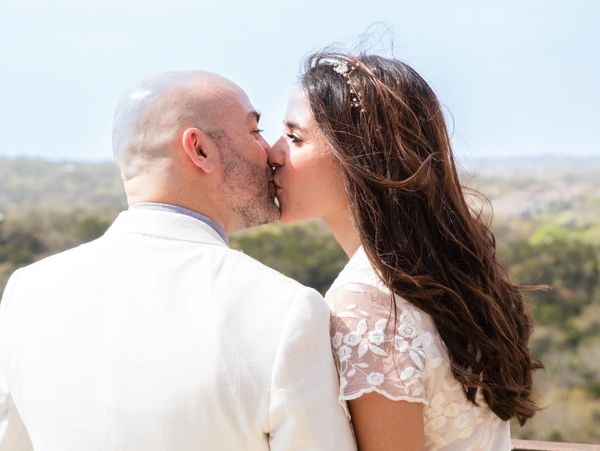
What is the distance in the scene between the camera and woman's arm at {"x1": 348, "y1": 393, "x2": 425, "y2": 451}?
1.88m

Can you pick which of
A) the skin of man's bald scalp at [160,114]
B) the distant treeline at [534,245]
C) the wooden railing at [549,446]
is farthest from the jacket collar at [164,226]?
the distant treeline at [534,245]

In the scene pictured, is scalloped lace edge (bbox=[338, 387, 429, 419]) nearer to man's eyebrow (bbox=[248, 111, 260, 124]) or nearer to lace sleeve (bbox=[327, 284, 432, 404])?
lace sleeve (bbox=[327, 284, 432, 404])

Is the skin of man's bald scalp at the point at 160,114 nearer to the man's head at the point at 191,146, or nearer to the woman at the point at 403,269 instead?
the man's head at the point at 191,146

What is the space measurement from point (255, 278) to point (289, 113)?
24.4 inches

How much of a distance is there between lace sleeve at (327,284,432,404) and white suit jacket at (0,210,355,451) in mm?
52

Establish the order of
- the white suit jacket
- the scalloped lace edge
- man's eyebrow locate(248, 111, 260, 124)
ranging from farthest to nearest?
man's eyebrow locate(248, 111, 260, 124) < the scalloped lace edge < the white suit jacket

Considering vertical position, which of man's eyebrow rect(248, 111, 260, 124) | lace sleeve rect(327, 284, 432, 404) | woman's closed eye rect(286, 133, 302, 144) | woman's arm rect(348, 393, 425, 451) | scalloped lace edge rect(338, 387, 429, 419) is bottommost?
woman's arm rect(348, 393, 425, 451)

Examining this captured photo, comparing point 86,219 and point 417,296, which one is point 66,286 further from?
point 86,219

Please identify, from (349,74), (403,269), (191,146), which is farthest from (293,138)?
(403,269)

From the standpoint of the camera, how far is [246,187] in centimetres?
217

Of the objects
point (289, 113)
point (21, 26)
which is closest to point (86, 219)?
point (289, 113)

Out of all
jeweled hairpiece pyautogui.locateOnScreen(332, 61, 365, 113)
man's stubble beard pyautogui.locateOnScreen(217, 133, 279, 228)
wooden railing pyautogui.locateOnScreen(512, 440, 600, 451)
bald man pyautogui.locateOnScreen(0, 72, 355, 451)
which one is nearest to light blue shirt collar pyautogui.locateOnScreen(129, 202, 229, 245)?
bald man pyautogui.locateOnScreen(0, 72, 355, 451)

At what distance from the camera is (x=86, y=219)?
59.9 feet

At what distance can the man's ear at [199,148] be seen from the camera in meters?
2.01
